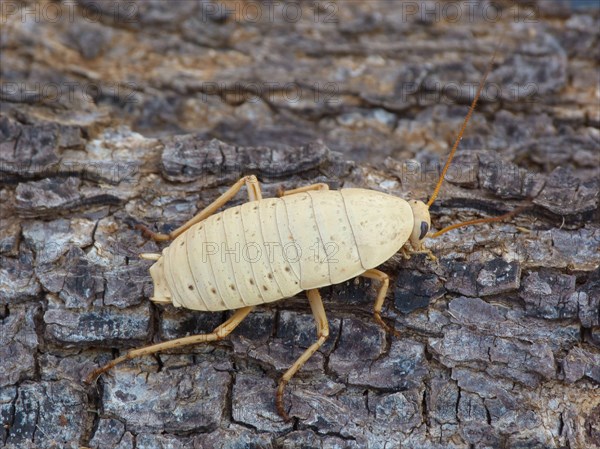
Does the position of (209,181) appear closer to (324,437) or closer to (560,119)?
(324,437)

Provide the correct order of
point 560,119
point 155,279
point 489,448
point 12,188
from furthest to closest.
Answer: point 560,119, point 12,188, point 155,279, point 489,448

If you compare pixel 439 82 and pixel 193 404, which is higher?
pixel 439 82

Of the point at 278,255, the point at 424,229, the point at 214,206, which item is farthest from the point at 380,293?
the point at 214,206

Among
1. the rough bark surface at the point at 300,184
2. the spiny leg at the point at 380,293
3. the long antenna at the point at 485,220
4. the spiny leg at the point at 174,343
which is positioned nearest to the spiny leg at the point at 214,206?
the rough bark surface at the point at 300,184

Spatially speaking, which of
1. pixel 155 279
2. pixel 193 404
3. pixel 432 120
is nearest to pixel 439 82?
pixel 432 120

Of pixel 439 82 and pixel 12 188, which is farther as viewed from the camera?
pixel 439 82

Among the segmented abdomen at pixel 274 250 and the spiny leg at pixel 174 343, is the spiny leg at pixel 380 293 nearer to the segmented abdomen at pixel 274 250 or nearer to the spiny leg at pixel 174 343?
the segmented abdomen at pixel 274 250

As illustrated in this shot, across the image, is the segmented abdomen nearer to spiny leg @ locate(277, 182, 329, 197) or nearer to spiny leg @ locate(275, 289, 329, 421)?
spiny leg @ locate(275, 289, 329, 421)
